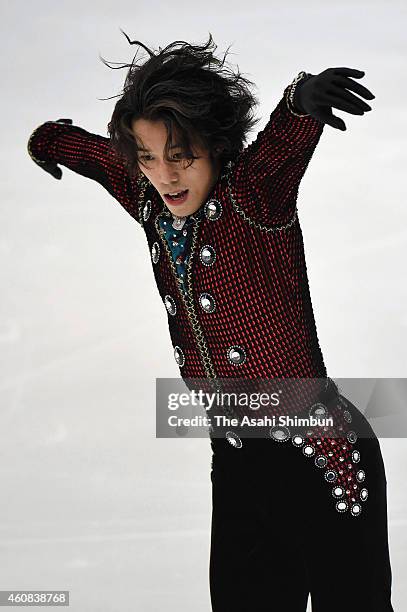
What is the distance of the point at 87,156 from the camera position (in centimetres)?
240

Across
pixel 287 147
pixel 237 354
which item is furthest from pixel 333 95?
pixel 237 354

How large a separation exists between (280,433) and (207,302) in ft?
0.94

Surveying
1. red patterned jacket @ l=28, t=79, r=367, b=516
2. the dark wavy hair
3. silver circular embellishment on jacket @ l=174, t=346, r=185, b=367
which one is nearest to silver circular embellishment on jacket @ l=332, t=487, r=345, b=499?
red patterned jacket @ l=28, t=79, r=367, b=516

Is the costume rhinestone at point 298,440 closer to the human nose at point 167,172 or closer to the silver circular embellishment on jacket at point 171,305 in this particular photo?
the silver circular embellishment on jacket at point 171,305

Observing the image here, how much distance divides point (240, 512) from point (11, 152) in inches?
123

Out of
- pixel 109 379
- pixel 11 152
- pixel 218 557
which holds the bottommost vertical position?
pixel 218 557

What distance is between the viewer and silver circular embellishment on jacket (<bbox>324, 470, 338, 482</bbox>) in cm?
206

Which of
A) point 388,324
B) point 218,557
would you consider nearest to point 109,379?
point 388,324

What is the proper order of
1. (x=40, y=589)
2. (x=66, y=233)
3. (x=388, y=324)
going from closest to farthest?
1. (x=40, y=589)
2. (x=388, y=324)
3. (x=66, y=233)

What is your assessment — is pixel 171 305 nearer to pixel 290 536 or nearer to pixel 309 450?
pixel 309 450

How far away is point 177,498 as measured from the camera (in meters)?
3.90

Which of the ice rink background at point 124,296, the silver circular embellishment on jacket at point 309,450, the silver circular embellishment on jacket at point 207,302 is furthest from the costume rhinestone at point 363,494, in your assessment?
the ice rink background at point 124,296

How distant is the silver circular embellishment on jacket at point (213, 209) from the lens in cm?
207

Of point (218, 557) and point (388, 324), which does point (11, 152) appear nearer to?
point (388, 324)
